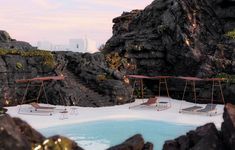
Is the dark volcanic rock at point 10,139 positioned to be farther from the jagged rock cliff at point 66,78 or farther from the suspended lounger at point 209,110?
the jagged rock cliff at point 66,78

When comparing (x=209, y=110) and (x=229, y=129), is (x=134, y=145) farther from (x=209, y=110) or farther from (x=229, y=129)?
(x=209, y=110)

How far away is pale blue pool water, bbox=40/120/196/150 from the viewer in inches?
800

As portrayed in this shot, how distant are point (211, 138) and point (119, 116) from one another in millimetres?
12337

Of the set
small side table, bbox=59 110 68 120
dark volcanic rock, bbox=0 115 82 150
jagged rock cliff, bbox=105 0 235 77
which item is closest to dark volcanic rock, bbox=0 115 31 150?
dark volcanic rock, bbox=0 115 82 150

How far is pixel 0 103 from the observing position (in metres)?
29.1

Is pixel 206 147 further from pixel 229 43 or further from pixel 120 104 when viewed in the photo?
pixel 229 43

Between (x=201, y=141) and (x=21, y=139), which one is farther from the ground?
(x=21, y=139)

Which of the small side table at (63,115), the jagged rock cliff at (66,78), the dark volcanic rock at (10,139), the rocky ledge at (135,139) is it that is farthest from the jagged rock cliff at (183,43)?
the dark volcanic rock at (10,139)

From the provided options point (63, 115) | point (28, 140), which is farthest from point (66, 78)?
point (28, 140)

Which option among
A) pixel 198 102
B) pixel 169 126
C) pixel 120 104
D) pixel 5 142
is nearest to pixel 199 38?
pixel 198 102

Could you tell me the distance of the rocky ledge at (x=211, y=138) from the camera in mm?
13398

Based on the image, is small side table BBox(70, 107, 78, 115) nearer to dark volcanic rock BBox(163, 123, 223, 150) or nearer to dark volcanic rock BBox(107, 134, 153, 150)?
dark volcanic rock BBox(163, 123, 223, 150)

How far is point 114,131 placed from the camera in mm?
22547

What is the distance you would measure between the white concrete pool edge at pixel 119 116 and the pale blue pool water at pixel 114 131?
22.3 inches
